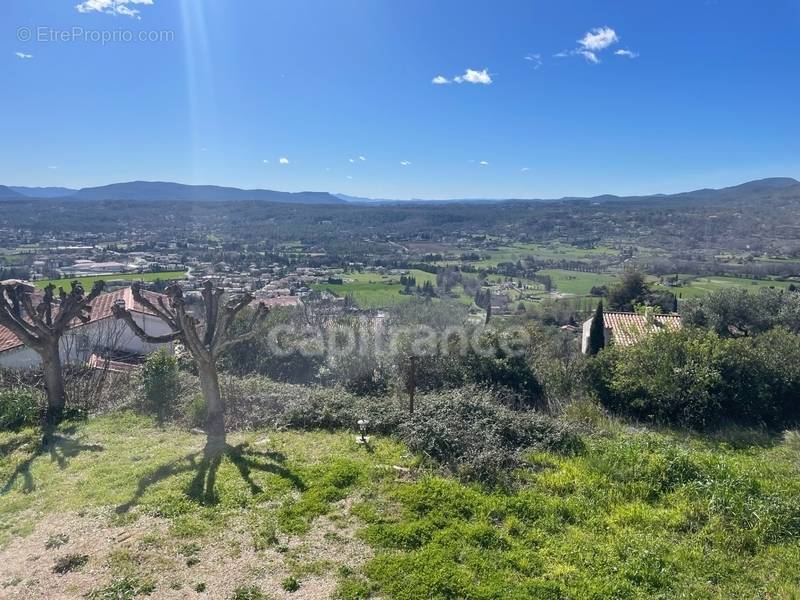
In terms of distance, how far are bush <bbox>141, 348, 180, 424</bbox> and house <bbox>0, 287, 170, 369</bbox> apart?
189 centimetres

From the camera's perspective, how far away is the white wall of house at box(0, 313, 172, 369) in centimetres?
1236

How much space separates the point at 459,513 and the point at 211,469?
3327mm

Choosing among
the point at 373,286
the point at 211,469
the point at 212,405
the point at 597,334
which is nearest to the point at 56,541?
the point at 211,469

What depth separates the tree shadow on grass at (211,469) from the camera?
213 inches

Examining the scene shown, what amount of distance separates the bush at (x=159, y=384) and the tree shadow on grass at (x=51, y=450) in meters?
1.30

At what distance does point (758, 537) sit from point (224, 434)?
6979 millimetres

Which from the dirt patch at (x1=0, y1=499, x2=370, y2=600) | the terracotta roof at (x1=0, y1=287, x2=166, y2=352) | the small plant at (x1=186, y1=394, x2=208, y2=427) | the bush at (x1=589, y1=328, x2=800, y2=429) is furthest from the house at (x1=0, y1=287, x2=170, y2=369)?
the bush at (x1=589, y1=328, x2=800, y2=429)

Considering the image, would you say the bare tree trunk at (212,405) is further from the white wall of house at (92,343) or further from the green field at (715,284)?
the green field at (715,284)

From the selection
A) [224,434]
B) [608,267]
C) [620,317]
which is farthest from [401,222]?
[224,434]

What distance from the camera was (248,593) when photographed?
3826 millimetres

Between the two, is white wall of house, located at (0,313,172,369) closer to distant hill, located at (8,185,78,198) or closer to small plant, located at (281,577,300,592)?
small plant, located at (281,577,300,592)

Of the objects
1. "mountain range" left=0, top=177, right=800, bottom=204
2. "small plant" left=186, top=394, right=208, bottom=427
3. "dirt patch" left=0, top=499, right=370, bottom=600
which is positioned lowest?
"small plant" left=186, top=394, right=208, bottom=427

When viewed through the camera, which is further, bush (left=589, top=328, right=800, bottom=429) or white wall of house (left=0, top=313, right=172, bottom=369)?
white wall of house (left=0, top=313, right=172, bottom=369)

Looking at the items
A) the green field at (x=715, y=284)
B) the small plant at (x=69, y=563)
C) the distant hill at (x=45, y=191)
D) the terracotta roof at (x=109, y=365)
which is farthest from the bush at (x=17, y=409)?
the distant hill at (x=45, y=191)
